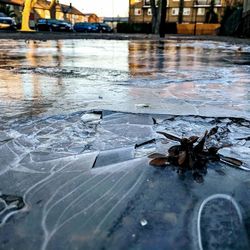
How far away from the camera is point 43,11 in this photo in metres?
65.9

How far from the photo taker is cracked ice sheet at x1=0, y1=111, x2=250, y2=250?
3.85 feet

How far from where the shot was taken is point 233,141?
1.98 m

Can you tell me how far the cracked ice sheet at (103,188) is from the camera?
117 cm

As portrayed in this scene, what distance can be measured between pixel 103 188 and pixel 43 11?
230 feet

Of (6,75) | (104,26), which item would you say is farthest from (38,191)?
(104,26)

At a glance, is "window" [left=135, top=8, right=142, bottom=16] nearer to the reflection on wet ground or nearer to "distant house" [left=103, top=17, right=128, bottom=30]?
"distant house" [left=103, top=17, right=128, bottom=30]

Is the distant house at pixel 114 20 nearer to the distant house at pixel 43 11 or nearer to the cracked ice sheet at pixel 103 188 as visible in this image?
the distant house at pixel 43 11

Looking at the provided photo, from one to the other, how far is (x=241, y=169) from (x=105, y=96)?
1.86 metres

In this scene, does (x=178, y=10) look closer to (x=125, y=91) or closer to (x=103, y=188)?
→ (x=125, y=91)

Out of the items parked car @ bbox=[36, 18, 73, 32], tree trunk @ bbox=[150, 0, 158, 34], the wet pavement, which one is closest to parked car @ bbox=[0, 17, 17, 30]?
parked car @ bbox=[36, 18, 73, 32]

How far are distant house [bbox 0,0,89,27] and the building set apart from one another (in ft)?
44.0

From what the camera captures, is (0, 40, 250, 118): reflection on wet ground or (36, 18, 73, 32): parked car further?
(36, 18, 73, 32): parked car

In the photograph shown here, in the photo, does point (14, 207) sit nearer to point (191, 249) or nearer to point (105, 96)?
point (191, 249)

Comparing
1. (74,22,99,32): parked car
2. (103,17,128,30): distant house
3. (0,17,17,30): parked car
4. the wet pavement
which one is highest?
the wet pavement
